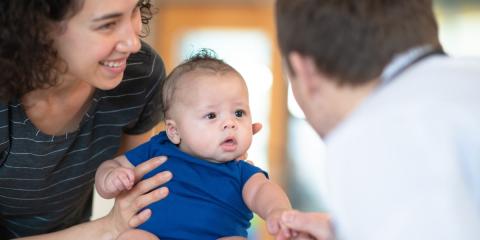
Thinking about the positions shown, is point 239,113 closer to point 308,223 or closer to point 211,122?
point 211,122

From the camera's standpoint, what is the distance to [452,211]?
2.67 ft

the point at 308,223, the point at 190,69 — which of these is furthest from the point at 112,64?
the point at 308,223

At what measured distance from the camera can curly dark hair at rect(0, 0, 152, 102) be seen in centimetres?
130

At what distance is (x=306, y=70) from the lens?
3.35 ft

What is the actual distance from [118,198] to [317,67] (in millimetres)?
712

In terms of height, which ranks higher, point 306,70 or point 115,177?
point 306,70

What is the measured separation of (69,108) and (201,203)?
421 mm

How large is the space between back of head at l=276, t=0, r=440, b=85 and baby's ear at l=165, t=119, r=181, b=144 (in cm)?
54

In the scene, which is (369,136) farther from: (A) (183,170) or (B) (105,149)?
(B) (105,149)

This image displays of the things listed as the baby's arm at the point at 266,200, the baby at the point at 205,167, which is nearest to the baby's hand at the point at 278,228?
the baby's arm at the point at 266,200

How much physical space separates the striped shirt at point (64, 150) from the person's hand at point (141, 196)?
18cm

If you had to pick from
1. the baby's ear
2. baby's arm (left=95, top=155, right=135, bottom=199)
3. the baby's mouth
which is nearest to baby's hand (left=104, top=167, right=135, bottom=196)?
A: baby's arm (left=95, top=155, right=135, bottom=199)

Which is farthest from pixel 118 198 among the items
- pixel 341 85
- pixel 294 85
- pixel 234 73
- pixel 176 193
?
pixel 341 85

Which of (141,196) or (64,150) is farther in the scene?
(64,150)
